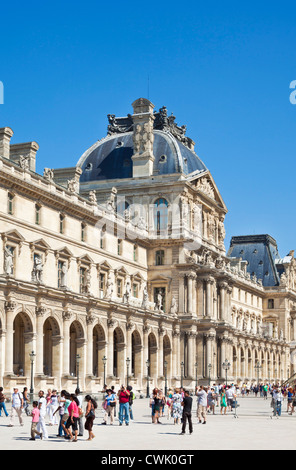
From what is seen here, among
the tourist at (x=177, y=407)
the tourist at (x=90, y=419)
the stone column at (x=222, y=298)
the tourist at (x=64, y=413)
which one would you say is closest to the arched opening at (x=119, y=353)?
the stone column at (x=222, y=298)

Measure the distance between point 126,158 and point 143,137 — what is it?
10.7ft

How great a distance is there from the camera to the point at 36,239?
59.2 m

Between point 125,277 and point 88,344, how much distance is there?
16576mm

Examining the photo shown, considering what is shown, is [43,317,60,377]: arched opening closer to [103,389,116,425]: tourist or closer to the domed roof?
[103,389,116,425]: tourist

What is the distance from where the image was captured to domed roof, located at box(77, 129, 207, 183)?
8369 centimetres

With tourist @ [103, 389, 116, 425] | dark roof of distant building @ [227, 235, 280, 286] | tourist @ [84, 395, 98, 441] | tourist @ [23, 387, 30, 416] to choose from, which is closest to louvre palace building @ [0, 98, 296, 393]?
tourist @ [23, 387, 30, 416]

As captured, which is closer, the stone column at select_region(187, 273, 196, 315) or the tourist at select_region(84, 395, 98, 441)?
the tourist at select_region(84, 395, 98, 441)

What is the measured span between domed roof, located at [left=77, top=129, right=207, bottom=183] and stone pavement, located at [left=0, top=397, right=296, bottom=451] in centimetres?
4859

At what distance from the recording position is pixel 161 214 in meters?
81.8

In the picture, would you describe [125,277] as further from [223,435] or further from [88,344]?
[223,435]

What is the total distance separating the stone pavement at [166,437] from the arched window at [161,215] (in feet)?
148

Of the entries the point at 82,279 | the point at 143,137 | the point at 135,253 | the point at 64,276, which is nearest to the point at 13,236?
the point at 64,276

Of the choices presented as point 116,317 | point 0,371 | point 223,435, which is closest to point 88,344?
point 116,317

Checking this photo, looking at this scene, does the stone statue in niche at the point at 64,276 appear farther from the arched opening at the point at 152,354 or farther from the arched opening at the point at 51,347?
the arched opening at the point at 152,354
